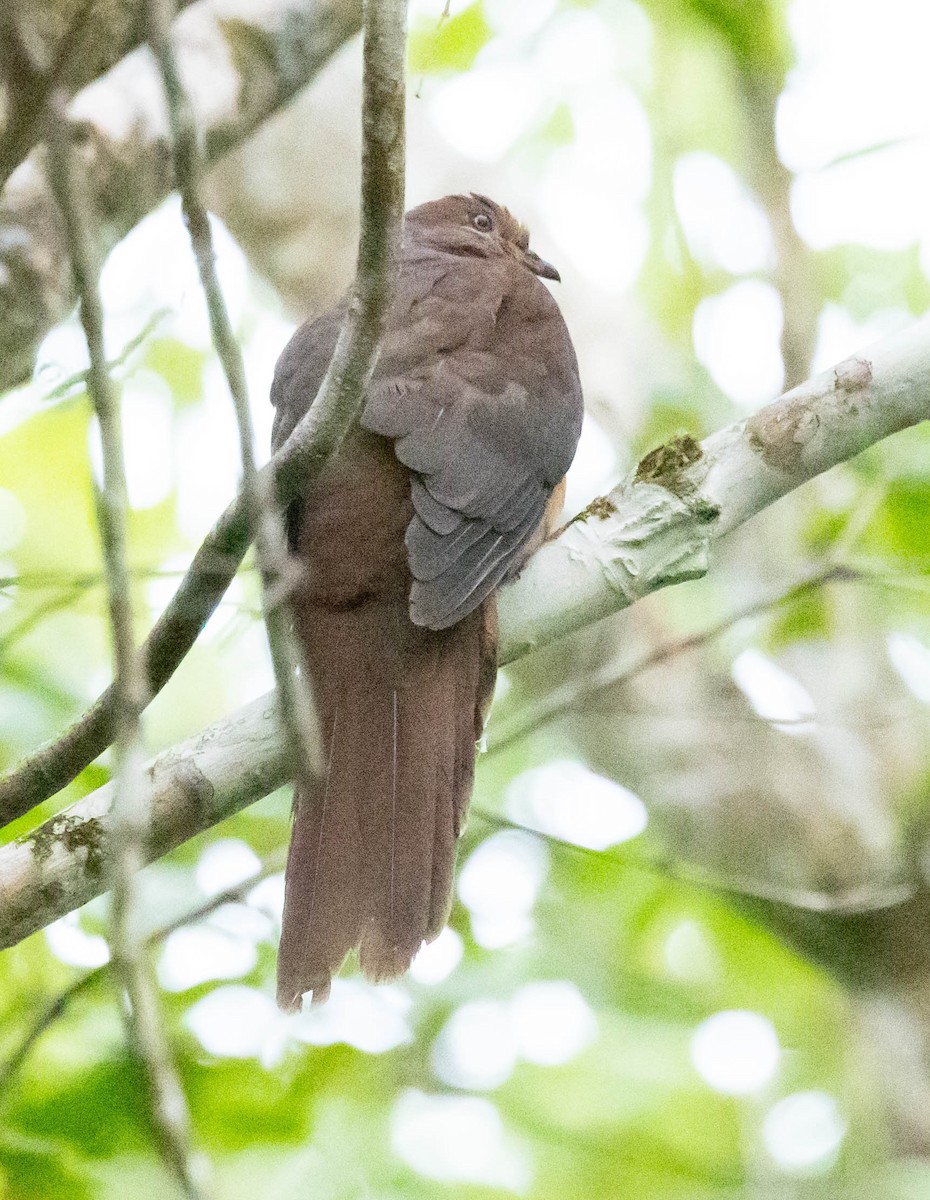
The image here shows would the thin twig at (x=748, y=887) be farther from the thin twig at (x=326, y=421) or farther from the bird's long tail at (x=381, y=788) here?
the thin twig at (x=326, y=421)

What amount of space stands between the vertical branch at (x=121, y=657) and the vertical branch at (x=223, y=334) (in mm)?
116

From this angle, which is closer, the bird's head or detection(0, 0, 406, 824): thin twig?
detection(0, 0, 406, 824): thin twig

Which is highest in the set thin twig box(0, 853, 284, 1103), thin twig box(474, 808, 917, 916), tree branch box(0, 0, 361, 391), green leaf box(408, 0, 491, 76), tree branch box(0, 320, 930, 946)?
tree branch box(0, 0, 361, 391)

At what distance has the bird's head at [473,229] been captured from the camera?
14.3ft

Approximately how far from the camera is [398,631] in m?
3.18

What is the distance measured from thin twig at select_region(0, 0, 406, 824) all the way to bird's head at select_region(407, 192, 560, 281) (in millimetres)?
2015

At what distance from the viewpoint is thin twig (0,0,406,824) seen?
2.04m

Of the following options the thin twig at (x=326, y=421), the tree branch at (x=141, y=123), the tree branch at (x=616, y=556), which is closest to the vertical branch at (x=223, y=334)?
the thin twig at (x=326, y=421)

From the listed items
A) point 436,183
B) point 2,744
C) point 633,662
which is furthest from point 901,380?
point 436,183

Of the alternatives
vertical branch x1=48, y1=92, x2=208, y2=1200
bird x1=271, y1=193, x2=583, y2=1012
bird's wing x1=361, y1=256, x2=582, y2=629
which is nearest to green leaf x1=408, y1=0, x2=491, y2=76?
bird's wing x1=361, y1=256, x2=582, y2=629

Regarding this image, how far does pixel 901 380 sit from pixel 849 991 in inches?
103

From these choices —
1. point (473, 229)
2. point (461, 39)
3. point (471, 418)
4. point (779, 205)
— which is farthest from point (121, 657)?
point (779, 205)

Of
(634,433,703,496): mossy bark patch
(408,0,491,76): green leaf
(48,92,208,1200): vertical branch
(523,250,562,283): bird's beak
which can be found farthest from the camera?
(408,0,491,76): green leaf

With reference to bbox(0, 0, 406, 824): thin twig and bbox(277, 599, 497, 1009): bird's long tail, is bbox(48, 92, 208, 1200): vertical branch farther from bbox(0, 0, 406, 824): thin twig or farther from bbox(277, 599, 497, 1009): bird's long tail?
bbox(277, 599, 497, 1009): bird's long tail
